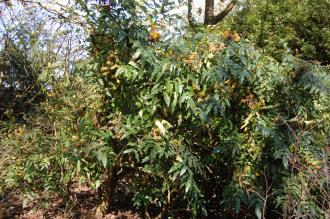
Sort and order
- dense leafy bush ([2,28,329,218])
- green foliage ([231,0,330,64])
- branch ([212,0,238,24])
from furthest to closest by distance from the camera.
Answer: branch ([212,0,238,24]) → green foliage ([231,0,330,64]) → dense leafy bush ([2,28,329,218])

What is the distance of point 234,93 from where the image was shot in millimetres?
3855

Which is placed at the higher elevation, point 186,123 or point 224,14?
point 224,14

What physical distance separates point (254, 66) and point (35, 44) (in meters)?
4.13

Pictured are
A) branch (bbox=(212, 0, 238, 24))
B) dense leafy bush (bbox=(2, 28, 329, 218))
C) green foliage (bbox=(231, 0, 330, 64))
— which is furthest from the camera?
branch (bbox=(212, 0, 238, 24))

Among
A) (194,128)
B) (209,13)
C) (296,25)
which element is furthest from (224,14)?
(194,128)

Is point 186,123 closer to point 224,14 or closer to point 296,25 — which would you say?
point 296,25

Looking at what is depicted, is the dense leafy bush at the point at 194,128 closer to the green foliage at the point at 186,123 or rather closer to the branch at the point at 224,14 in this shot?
the green foliage at the point at 186,123

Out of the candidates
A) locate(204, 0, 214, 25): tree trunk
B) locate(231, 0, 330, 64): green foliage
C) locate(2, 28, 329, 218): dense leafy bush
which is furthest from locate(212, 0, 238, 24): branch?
locate(2, 28, 329, 218): dense leafy bush

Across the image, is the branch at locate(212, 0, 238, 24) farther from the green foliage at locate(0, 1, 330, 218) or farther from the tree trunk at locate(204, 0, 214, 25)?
the green foliage at locate(0, 1, 330, 218)

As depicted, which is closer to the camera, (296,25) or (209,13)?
(296,25)

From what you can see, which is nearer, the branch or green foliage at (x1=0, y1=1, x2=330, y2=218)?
green foliage at (x1=0, y1=1, x2=330, y2=218)

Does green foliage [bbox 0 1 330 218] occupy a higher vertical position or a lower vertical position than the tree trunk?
lower

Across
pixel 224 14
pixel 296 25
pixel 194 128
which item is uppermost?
pixel 224 14

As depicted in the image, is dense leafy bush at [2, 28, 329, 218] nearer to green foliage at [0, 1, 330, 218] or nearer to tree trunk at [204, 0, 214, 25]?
green foliage at [0, 1, 330, 218]
